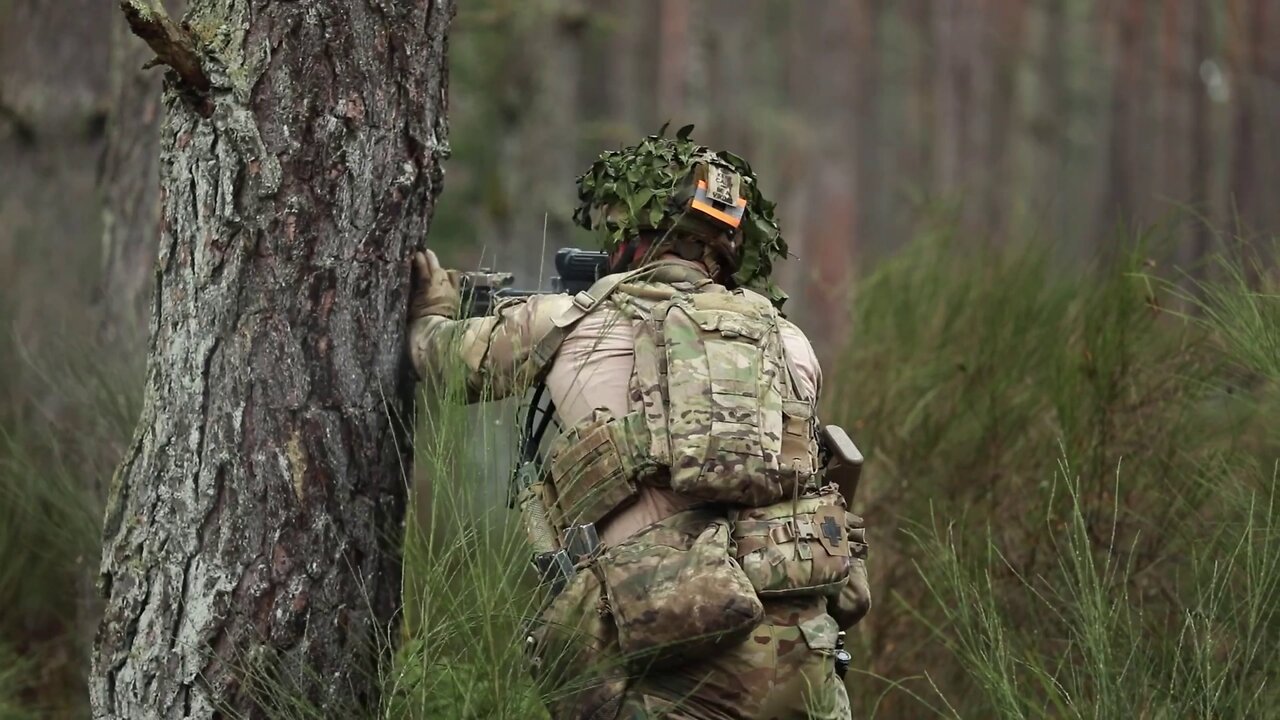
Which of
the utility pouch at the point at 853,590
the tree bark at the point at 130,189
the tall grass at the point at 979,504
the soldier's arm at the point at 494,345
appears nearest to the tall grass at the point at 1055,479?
the tall grass at the point at 979,504

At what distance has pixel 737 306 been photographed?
3.14 metres

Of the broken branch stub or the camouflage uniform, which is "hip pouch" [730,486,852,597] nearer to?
the camouflage uniform

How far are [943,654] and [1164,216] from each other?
1.51 meters

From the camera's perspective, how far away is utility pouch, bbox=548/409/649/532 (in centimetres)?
298

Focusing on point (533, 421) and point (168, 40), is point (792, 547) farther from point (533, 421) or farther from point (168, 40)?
point (168, 40)

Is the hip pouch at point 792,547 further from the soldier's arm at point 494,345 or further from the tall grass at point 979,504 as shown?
the soldier's arm at point 494,345

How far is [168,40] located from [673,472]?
54.1 inches

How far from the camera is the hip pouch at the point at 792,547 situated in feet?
9.76

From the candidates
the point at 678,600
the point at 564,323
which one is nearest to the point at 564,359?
the point at 564,323

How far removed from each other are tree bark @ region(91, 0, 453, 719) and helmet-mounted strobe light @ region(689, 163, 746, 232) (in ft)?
2.26

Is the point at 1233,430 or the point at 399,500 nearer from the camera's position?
the point at 399,500

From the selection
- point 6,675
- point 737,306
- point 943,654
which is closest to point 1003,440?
point 943,654

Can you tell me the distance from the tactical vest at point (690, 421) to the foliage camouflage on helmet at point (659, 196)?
18 cm

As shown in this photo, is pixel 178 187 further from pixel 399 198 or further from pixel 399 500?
pixel 399 500
